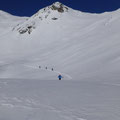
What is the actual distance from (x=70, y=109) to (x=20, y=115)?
1.70m

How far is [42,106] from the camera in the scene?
7363 millimetres

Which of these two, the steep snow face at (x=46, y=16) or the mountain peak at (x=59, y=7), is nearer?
the steep snow face at (x=46, y=16)

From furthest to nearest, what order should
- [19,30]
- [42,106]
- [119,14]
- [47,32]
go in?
[19,30], [47,32], [119,14], [42,106]

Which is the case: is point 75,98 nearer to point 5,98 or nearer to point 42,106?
point 42,106

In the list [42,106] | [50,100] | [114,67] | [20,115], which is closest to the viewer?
[20,115]

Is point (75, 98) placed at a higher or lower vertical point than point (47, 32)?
lower

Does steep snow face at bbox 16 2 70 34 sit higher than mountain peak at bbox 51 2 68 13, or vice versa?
mountain peak at bbox 51 2 68 13

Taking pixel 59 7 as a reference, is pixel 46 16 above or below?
A: below

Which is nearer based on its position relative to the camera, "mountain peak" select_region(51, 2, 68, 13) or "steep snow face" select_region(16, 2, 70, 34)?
"steep snow face" select_region(16, 2, 70, 34)

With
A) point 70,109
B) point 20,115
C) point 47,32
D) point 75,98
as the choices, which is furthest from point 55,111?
point 47,32

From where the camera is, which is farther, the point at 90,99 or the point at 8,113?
the point at 90,99

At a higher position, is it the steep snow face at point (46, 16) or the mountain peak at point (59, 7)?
the mountain peak at point (59, 7)

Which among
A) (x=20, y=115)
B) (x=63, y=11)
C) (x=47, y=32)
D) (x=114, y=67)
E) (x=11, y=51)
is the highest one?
(x=63, y=11)

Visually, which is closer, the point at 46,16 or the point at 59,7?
the point at 46,16
